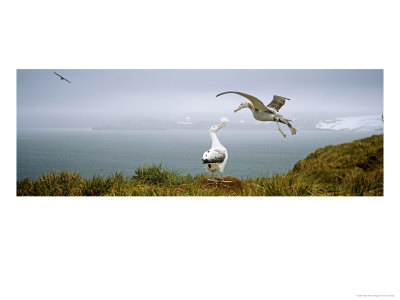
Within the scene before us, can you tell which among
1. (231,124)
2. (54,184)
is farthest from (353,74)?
(54,184)

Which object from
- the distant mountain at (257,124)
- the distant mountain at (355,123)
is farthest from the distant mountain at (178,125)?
the distant mountain at (355,123)

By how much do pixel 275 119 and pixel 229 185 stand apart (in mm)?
1164

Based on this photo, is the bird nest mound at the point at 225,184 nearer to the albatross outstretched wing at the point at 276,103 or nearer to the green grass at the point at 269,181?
the green grass at the point at 269,181

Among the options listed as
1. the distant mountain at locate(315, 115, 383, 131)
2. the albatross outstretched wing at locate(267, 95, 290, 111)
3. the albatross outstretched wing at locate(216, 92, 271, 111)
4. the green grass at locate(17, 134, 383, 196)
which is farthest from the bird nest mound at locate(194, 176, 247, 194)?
the distant mountain at locate(315, 115, 383, 131)

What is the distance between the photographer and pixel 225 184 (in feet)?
15.1

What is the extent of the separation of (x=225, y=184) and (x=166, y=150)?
1.09 m

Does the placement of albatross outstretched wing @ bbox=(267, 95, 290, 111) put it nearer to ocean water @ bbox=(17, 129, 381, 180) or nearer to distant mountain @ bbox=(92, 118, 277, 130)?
distant mountain @ bbox=(92, 118, 277, 130)

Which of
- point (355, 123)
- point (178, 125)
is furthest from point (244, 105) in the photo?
point (355, 123)

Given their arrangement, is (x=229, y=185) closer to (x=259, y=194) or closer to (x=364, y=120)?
(x=259, y=194)

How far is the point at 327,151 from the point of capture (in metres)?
5.09

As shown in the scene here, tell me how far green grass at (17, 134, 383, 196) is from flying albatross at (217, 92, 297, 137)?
67 centimetres

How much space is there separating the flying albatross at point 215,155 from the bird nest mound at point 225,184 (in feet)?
0.59

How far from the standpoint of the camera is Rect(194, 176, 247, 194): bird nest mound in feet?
15.0

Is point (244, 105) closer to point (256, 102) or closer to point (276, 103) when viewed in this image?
point (256, 102)
